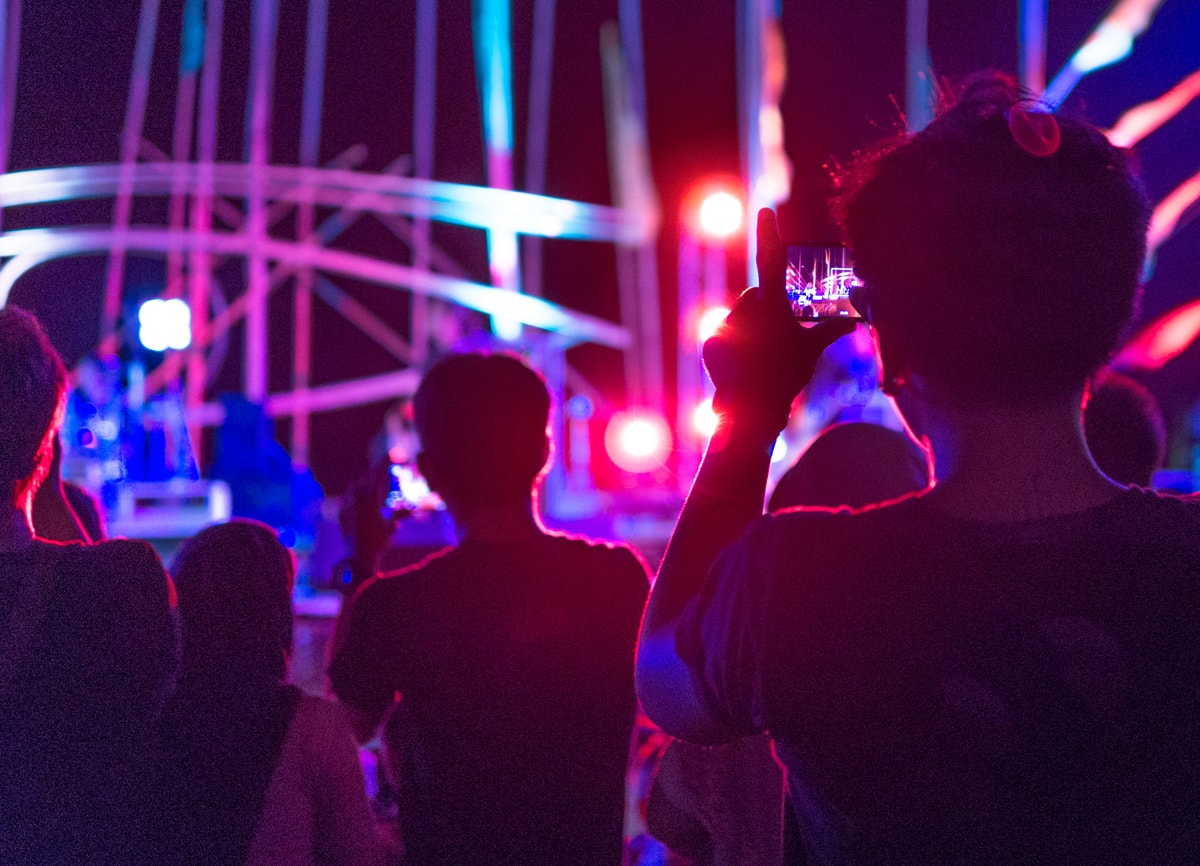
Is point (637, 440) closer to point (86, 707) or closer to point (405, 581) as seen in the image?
point (405, 581)

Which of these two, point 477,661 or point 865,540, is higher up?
point 865,540

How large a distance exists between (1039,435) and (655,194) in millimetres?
15896

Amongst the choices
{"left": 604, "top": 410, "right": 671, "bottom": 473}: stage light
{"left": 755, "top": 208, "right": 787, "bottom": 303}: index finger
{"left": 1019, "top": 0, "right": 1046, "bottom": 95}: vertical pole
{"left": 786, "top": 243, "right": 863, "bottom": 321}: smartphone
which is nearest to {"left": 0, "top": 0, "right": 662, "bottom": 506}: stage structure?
{"left": 604, "top": 410, "right": 671, "bottom": 473}: stage light

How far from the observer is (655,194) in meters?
16.4

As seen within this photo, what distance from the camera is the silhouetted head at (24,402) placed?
1729 millimetres

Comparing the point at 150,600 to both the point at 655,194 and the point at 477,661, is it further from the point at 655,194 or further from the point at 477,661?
the point at 655,194

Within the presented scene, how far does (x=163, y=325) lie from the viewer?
474 inches

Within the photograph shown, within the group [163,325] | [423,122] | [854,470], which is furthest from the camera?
[423,122]

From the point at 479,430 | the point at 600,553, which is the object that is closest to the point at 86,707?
the point at 479,430

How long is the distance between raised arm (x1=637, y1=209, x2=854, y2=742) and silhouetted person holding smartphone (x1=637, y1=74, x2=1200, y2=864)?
0.13 feet

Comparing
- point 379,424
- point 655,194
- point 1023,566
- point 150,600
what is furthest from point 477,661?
point 379,424

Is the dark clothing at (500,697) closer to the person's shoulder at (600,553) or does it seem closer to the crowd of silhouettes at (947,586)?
the person's shoulder at (600,553)

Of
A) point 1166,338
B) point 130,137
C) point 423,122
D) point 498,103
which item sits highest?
point 423,122

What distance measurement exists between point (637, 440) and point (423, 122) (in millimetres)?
5955
